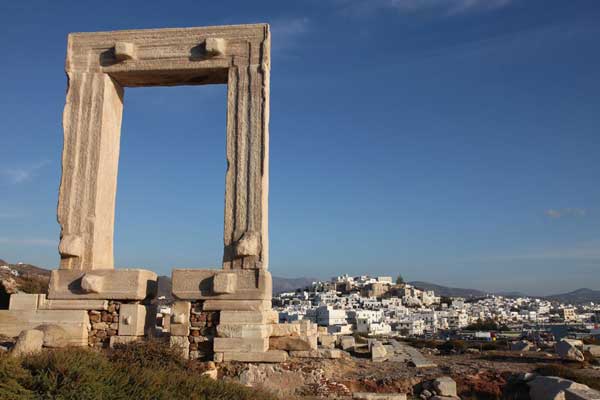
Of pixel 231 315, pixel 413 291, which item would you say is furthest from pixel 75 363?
pixel 413 291

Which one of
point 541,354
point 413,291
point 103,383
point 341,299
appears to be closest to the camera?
point 103,383

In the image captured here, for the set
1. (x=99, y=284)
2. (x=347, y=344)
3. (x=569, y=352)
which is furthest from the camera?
(x=347, y=344)

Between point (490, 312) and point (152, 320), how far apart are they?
92.9 metres

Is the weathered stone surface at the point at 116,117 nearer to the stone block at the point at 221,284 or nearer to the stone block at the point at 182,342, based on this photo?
the stone block at the point at 221,284

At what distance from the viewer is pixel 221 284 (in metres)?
8.49

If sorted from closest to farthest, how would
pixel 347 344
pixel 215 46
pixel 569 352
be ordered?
pixel 215 46 → pixel 569 352 → pixel 347 344

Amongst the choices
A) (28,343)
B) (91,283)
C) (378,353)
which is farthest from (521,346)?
(28,343)

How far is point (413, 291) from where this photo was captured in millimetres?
108250

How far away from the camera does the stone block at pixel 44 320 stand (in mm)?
8711

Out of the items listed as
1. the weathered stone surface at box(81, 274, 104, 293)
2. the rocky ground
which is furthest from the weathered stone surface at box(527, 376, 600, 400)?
the weathered stone surface at box(81, 274, 104, 293)

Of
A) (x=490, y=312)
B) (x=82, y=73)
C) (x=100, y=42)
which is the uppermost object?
(x=100, y=42)

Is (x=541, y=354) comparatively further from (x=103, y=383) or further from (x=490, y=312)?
(x=490, y=312)

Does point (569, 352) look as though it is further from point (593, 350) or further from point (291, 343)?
point (291, 343)

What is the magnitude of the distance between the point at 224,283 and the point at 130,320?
166 cm
